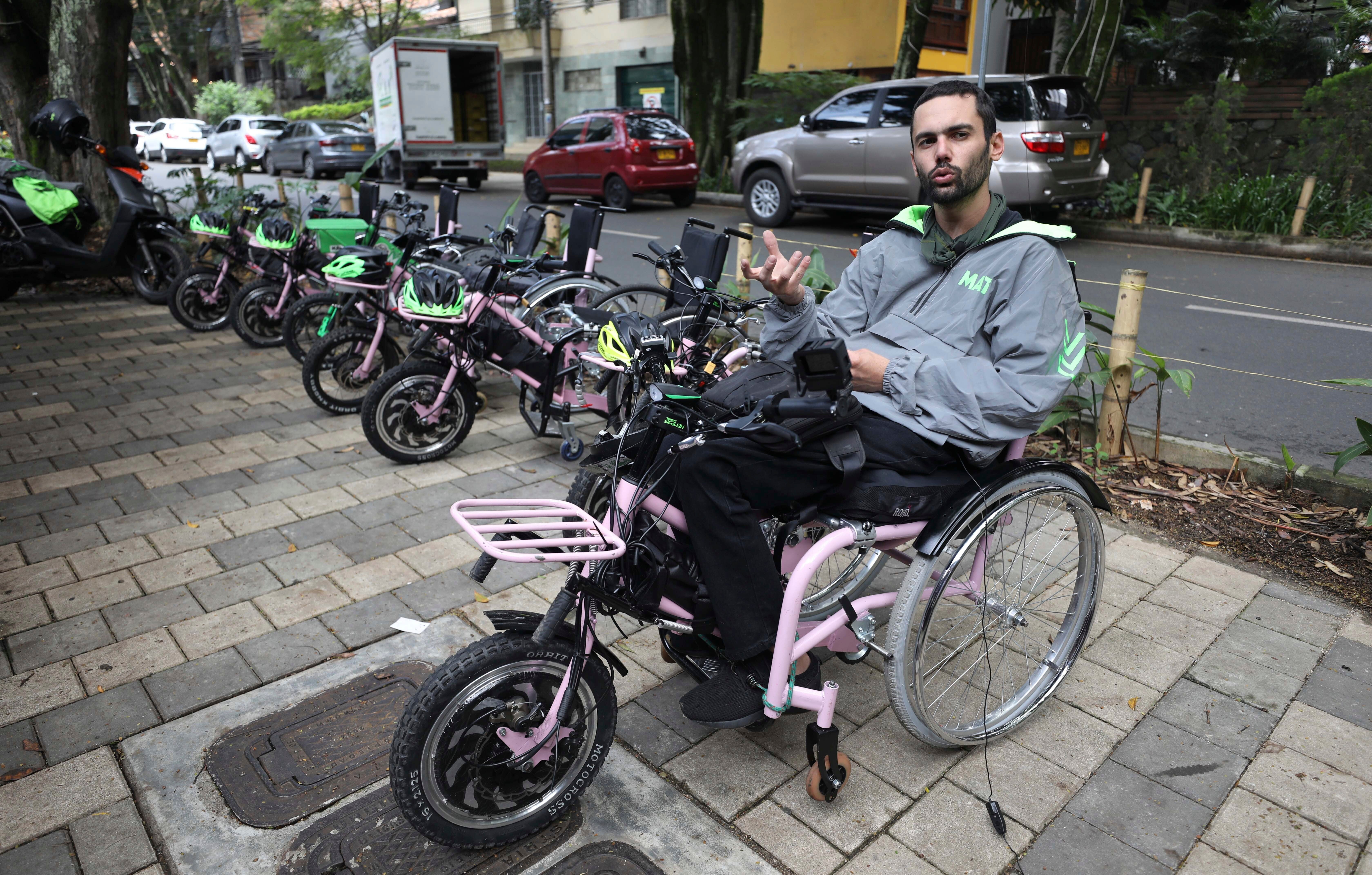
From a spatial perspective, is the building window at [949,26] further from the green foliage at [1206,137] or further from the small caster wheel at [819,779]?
the small caster wheel at [819,779]

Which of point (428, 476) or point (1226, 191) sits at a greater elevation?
point (1226, 191)

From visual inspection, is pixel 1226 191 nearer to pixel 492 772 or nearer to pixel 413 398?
pixel 413 398

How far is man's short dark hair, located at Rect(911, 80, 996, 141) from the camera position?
263 cm

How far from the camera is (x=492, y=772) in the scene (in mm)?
2227

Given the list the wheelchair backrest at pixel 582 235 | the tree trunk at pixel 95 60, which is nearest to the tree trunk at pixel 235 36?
the tree trunk at pixel 95 60

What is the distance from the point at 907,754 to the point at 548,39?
1120 inches

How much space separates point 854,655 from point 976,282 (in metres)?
1.17

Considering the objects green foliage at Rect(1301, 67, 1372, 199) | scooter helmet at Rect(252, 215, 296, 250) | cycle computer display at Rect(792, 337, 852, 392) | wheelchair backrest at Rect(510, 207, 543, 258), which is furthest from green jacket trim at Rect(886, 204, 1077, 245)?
green foliage at Rect(1301, 67, 1372, 199)

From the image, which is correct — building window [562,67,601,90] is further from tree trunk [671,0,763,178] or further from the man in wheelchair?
the man in wheelchair

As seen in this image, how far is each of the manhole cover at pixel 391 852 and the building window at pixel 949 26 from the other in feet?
74.9

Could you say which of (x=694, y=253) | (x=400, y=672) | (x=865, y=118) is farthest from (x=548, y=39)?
(x=400, y=672)

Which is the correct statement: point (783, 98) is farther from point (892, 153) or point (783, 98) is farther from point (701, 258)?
point (701, 258)

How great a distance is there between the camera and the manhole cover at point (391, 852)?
7.41ft

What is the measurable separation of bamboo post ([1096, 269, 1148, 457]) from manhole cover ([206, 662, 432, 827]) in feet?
11.3
